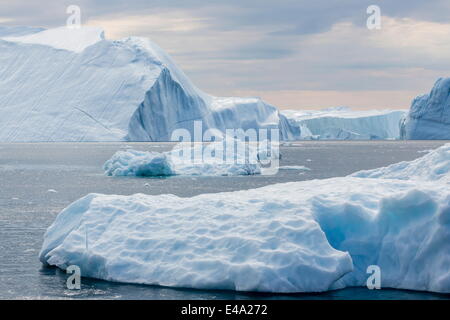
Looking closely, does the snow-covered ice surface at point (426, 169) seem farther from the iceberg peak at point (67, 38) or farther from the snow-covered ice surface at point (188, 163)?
the iceberg peak at point (67, 38)

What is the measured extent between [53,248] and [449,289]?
Result: 5887mm

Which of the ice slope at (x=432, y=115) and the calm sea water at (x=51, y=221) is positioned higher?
the calm sea water at (x=51, y=221)

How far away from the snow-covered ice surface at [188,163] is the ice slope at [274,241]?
73.3 feet

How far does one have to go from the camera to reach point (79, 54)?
93.4 metres

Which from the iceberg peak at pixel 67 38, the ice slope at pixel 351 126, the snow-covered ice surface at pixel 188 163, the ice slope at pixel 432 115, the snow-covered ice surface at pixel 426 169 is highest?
the iceberg peak at pixel 67 38

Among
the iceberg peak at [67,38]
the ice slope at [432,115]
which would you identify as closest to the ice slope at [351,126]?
the ice slope at [432,115]

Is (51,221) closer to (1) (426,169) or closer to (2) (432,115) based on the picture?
(1) (426,169)

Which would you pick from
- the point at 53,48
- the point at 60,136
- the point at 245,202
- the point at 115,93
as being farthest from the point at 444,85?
the point at 245,202

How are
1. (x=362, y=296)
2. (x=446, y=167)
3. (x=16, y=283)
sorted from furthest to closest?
(x=446, y=167) < (x=16, y=283) < (x=362, y=296)

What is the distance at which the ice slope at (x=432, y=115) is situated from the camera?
76125 mm

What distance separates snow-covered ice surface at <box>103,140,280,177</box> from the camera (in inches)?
1313

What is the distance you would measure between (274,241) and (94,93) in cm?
8262

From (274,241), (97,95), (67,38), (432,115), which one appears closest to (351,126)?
(432,115)

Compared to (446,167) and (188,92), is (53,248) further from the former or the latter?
(188,92)
